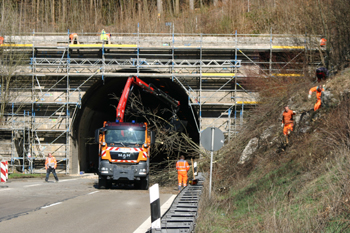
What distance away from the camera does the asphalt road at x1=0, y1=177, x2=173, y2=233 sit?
8.45m

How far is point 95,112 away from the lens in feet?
103

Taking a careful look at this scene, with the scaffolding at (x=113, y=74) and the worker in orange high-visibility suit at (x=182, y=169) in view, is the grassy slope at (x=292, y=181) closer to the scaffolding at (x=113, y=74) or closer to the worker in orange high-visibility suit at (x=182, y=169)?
the worker in orange high-visibility suit at (x=182, y=169)

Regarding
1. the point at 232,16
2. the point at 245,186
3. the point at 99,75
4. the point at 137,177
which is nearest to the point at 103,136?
the point at 137,177

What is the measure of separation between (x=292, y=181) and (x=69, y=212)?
5540 millimetres

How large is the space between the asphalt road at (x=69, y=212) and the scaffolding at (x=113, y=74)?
12.2m

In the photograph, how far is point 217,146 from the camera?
455 inches

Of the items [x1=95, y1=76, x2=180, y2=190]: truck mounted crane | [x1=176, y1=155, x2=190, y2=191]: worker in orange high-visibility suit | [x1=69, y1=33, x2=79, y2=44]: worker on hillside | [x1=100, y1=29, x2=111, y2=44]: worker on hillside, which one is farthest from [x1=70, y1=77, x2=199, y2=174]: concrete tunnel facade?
[x1=176, y1=155, x2=190, y2=191]: worker in orange high-visibility suit

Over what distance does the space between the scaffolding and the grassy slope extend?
305 inches

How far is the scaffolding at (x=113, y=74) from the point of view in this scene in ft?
84.8

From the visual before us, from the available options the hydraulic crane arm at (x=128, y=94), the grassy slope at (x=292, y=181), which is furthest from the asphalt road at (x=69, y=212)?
the hydraulic crane arm at (x=128, y=94)

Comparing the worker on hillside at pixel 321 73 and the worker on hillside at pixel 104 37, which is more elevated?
the worker on hillside at pixel 104 37

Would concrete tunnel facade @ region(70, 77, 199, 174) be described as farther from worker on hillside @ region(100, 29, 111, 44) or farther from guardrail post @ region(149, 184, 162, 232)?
guardrail post @ region(149, 184, 162, 232)

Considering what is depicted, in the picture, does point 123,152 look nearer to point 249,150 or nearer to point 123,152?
point 123,152

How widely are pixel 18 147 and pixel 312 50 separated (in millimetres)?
19138
